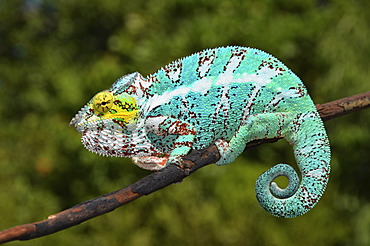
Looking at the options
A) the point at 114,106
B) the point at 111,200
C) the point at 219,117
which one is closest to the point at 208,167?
the point at 219,117

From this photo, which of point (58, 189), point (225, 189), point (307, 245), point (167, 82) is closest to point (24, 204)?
point (58, 189)

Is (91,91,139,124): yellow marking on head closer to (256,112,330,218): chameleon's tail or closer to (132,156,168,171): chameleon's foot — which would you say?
(132,156,168,171): chameleon's foot

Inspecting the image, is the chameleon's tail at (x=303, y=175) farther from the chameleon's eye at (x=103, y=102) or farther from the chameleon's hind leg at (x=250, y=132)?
the chameleon's eye at (x=103, y=102)

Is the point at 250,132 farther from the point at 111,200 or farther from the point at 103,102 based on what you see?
the point at 111,200

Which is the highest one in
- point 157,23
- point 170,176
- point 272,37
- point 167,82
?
point 157,23

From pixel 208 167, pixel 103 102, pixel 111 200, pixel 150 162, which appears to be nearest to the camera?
pixel 111 200

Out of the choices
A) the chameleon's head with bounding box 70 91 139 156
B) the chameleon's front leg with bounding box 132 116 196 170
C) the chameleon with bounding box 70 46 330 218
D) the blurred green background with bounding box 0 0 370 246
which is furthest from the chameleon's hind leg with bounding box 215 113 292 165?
the blurred green background with bounding box 0 0 370 246

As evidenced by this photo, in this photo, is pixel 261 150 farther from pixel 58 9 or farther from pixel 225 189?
pixel 58 9
